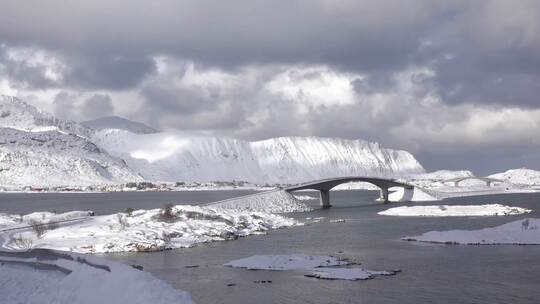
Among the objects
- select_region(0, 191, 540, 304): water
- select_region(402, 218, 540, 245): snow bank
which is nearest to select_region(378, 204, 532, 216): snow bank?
select_region(0, 191, 540, 304): water

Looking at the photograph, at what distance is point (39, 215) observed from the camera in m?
87.8

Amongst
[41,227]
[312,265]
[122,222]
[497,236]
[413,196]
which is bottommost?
[312,265]

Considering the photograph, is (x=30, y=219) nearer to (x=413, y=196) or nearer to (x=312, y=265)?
(x=312, y=265)

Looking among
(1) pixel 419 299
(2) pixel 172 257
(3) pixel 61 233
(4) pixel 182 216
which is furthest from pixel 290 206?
(1) pixel 419 299

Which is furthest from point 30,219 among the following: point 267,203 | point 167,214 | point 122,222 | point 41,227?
point 267,203

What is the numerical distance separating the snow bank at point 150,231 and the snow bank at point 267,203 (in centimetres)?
1787

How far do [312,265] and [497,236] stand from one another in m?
23.6

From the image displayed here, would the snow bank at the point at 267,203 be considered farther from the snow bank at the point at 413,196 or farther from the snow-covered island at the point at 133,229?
the snow bank at the point at 413,196

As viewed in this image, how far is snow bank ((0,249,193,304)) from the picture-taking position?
28.6m

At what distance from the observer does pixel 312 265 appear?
47750 mm

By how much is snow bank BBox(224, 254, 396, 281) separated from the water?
3.95ft

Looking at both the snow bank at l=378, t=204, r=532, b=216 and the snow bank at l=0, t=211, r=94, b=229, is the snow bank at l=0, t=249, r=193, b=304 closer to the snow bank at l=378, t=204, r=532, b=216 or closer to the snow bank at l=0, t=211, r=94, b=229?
the snow bank at l=0, t=211, r=94, b=229

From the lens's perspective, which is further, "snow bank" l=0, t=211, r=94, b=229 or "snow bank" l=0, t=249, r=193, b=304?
"snow bank" l=0, t=211, r=94, b=229

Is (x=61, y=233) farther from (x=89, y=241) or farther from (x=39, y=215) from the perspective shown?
(x=39, y=215)
